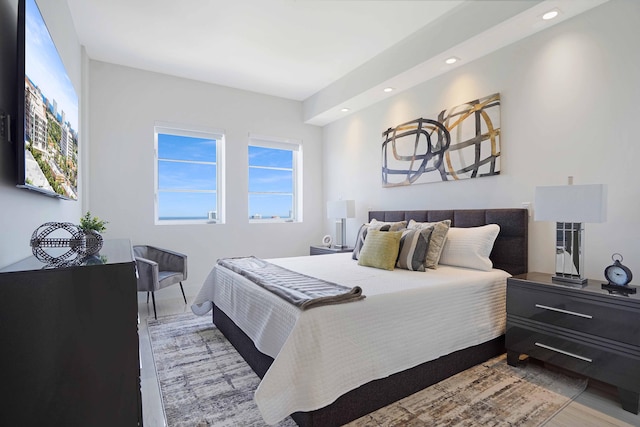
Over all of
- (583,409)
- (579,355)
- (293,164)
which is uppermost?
(293,164)

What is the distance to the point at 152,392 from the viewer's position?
2092 millimetres

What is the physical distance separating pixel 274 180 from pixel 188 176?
1.31m

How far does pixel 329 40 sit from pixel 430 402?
131 inches

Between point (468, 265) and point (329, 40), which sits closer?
point (468, 265)

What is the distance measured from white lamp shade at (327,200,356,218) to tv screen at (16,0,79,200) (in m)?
3.06

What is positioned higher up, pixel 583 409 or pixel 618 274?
pixel 618 274

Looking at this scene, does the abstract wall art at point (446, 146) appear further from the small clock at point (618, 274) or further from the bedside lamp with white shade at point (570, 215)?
the small clock at point (618, 274)

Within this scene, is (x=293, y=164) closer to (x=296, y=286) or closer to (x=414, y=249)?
(x=414, y=249)

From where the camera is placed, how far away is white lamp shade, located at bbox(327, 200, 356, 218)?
14.8ft

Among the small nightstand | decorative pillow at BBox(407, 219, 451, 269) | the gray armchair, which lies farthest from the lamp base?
the gray armchair

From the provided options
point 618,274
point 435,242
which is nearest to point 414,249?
point 435,242

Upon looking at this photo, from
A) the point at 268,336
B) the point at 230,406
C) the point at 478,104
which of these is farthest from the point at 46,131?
the point at 478,104

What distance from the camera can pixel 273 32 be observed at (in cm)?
328

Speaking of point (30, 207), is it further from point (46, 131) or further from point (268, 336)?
point (268, 336)
